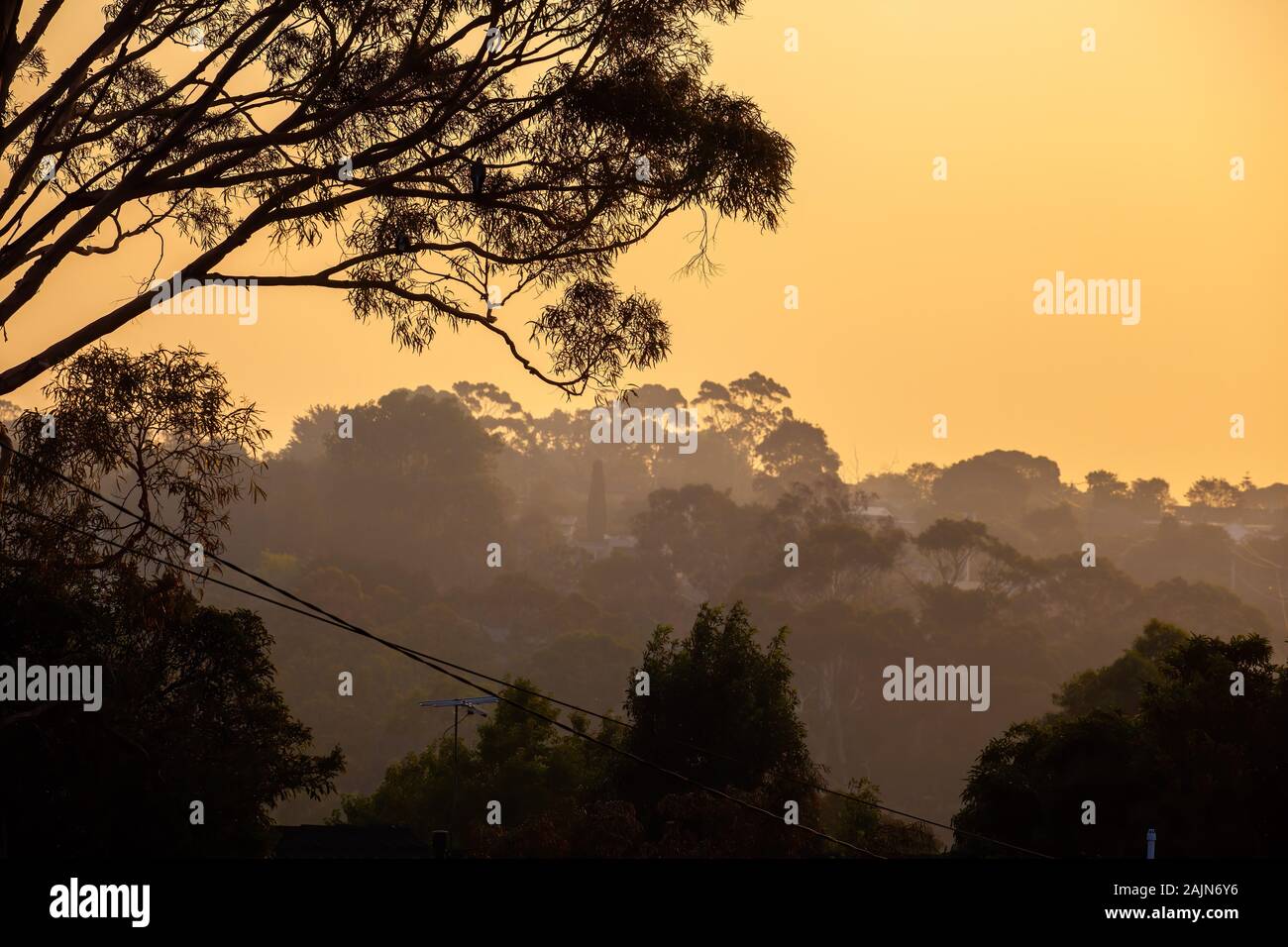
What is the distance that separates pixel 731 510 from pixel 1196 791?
175ft

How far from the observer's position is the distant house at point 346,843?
25.0 metres

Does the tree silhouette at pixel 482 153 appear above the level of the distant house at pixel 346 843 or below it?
above

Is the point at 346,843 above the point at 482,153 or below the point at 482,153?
below

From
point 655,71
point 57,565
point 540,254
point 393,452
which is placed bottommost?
point 57,565

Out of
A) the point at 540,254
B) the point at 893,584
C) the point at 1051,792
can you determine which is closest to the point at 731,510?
the point at 893,584

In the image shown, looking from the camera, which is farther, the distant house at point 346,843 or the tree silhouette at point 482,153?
the distant house at point 346,843

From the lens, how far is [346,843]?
998 inches

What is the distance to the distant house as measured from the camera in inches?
982

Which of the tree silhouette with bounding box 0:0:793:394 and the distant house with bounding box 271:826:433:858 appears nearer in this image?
the tree silhouette with bounding box 0:0:793:394

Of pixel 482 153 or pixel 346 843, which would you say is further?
pixel 346 843

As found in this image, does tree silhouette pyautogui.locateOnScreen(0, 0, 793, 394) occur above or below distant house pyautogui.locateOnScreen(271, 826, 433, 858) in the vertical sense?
above

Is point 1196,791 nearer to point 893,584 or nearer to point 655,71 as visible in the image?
point 655,71

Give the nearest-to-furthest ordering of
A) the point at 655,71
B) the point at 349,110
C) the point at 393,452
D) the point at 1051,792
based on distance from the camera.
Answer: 1. the point at 349,110
2. the point at 655,71
3. the point at 1051,792
4. the point at 393,452
